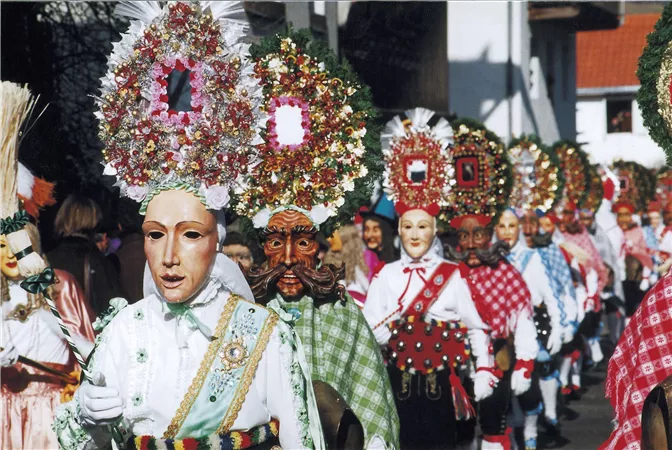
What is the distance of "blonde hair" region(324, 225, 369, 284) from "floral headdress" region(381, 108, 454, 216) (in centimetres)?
145

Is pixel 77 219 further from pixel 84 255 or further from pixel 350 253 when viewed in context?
pixel 350 253

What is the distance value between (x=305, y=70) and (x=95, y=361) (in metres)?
3.06

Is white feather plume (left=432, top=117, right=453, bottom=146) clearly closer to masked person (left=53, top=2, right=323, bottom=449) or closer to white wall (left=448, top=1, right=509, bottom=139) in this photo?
masked person (left=53, top=2, right=323, bottom=449)

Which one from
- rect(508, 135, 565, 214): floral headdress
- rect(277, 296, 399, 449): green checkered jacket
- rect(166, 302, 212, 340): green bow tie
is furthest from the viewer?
rect(508, 135, 565, 214): floral headdress

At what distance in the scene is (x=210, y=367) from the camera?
5.72 m

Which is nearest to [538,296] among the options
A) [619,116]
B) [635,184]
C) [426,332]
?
[426,332]

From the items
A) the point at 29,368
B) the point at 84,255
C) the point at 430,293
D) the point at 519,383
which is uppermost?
the point at 84,255

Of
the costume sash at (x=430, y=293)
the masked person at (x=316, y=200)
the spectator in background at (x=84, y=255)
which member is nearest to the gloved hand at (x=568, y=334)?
the costume sash at (x=430, y=293)

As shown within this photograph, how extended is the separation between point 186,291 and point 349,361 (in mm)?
2176

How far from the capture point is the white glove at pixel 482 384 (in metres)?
10.2

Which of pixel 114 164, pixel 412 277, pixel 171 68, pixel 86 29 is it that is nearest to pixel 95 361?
pixel 114 164

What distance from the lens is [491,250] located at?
1226 centimetres

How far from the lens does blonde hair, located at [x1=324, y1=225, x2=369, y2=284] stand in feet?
40.9

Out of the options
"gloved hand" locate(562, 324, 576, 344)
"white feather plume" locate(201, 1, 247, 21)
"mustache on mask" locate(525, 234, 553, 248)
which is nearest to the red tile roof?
"mustache on mask" locate(525, 234, 553, 248)
